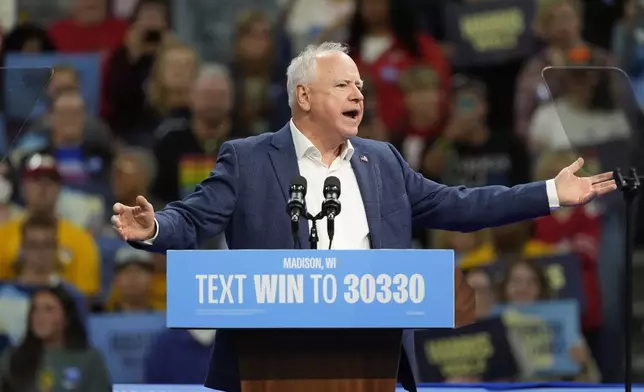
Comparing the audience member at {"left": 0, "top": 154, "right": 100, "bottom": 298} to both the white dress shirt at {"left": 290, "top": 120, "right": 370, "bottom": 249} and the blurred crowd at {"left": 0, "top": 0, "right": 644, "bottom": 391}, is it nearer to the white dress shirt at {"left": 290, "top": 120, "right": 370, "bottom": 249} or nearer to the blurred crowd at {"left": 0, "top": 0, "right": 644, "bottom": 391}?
the blurred crowd at {"left": 0, "top": 0, "right": 644, "bottom": 391}

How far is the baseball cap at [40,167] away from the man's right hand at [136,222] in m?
3.70

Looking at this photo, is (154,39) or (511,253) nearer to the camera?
(511,253)

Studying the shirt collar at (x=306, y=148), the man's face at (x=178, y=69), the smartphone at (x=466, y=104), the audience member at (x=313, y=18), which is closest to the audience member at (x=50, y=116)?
the man's face at (x=178, y=69)

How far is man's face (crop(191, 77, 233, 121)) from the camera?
24.5 ft

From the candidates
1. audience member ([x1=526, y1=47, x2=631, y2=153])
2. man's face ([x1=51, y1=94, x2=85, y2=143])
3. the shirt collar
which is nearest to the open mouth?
the shirt collar

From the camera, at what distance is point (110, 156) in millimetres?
7430

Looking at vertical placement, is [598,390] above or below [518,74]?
below

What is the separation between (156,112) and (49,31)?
0.88 m

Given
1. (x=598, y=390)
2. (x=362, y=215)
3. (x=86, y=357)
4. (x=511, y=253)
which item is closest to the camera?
(x=362, y=215)

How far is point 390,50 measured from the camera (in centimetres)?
764

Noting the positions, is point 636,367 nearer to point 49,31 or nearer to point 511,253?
point 511,253

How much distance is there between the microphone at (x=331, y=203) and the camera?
3.64 meters

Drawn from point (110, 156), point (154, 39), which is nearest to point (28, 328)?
point (110, 156)

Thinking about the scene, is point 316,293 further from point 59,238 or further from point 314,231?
point 59,238
